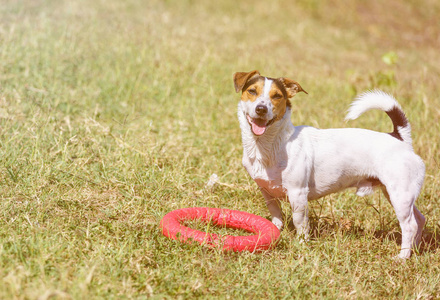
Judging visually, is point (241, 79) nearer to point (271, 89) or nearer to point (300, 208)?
point (271, 89)

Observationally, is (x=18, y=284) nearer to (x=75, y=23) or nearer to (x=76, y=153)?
(x=76, y=153)

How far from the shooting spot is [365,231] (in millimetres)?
4590

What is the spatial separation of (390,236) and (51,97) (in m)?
4.41

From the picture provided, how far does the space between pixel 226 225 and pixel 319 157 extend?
103cm

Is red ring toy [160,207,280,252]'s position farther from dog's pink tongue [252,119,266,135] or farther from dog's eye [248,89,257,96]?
dog's eye [248,89,257,96]

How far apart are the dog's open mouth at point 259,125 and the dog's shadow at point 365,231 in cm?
104

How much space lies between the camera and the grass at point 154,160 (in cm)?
355

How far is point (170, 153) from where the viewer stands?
5.77 meters

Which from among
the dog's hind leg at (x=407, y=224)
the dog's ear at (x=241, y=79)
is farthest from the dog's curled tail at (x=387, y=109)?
the dog's ear at (x=241, y=79)

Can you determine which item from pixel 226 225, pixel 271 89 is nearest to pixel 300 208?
pixel 226 225

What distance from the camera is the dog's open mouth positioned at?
4160 mm

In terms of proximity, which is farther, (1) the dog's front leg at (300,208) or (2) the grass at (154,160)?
(1) the dog's front leg at (300,208)

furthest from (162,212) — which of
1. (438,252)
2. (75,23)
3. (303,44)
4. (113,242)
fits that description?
(303,44)

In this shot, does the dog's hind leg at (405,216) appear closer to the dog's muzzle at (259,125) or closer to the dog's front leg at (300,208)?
the dog's front leg at (300,208)
